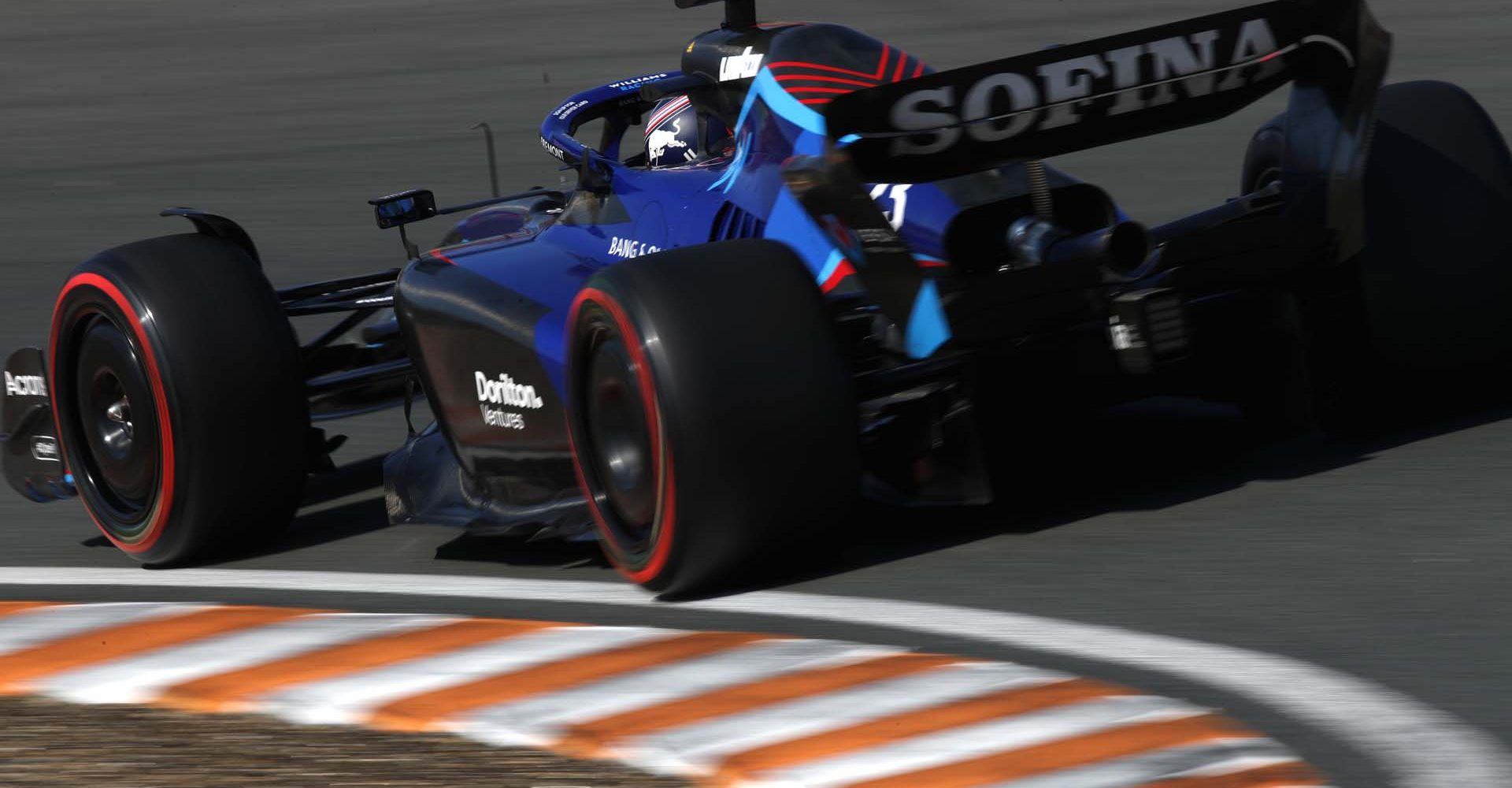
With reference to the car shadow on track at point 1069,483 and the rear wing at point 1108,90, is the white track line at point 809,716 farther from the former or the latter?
the rear wing at point 1108,90

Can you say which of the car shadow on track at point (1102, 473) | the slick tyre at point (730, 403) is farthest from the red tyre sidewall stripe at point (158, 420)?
the car shadow on track at point (1102, 473)

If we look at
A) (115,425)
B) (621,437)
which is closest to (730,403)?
(621,437)

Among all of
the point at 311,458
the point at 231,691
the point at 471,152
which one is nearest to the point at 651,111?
the point at 311,458

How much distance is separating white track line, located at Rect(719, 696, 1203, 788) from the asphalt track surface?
0.17 meters

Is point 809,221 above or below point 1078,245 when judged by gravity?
above

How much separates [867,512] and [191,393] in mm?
1770

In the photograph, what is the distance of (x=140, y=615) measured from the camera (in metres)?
5.22

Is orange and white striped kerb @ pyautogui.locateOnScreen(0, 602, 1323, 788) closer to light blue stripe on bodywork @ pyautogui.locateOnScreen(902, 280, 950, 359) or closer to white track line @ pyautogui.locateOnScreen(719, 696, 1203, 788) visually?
white track line @ pyautogui.locateOnScreen(719, 696, 1203, 788)

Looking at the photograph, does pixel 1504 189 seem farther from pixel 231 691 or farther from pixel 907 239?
pixel 231 691

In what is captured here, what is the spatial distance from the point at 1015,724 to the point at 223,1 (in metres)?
20.7

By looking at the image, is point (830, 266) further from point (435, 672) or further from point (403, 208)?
point (403, 208)

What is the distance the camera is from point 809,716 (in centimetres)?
399

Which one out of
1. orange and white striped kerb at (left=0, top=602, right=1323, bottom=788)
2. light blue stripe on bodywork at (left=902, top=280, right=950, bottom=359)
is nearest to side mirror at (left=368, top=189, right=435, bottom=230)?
orange and white striped kerb at (left=0, top=602, right=1323, bottom=788)

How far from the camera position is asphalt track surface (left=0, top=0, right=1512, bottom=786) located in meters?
4.52
